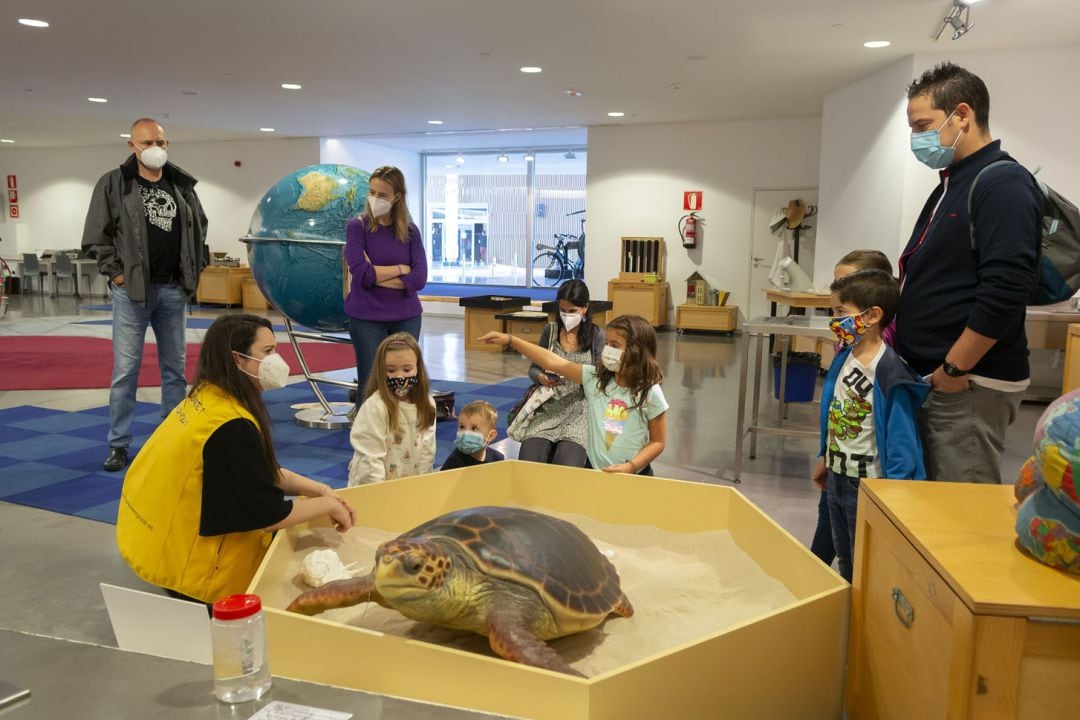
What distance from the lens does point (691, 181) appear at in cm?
1157

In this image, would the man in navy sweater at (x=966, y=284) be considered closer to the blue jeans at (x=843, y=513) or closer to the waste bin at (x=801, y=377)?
the blue jeans at (x=843, y=513)

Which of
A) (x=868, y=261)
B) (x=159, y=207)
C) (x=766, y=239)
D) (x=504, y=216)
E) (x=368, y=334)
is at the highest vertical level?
(x=504, y=216)

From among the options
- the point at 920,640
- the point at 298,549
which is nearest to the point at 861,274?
the point at 920,640

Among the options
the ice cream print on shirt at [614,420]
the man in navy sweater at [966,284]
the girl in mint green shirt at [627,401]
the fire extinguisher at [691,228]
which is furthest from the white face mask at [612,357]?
the fire extinguisher at [691,228]

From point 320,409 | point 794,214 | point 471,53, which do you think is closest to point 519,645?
point 320,409

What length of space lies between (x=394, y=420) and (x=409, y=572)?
4.66 feet

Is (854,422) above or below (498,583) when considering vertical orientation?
above

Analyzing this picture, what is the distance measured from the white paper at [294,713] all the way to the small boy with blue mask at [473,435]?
1.88 meters

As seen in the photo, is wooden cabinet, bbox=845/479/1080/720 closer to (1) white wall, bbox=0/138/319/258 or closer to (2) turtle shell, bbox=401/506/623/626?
(2) turtle shell, bbox=401/506/623/626

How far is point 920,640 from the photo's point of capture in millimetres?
1228

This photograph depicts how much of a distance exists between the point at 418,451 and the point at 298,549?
31.4 inches

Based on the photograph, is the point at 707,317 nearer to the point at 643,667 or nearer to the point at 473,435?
the point at 473,435

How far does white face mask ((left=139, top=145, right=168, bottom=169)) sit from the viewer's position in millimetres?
3953

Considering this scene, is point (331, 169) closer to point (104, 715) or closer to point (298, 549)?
point (298, 549)
